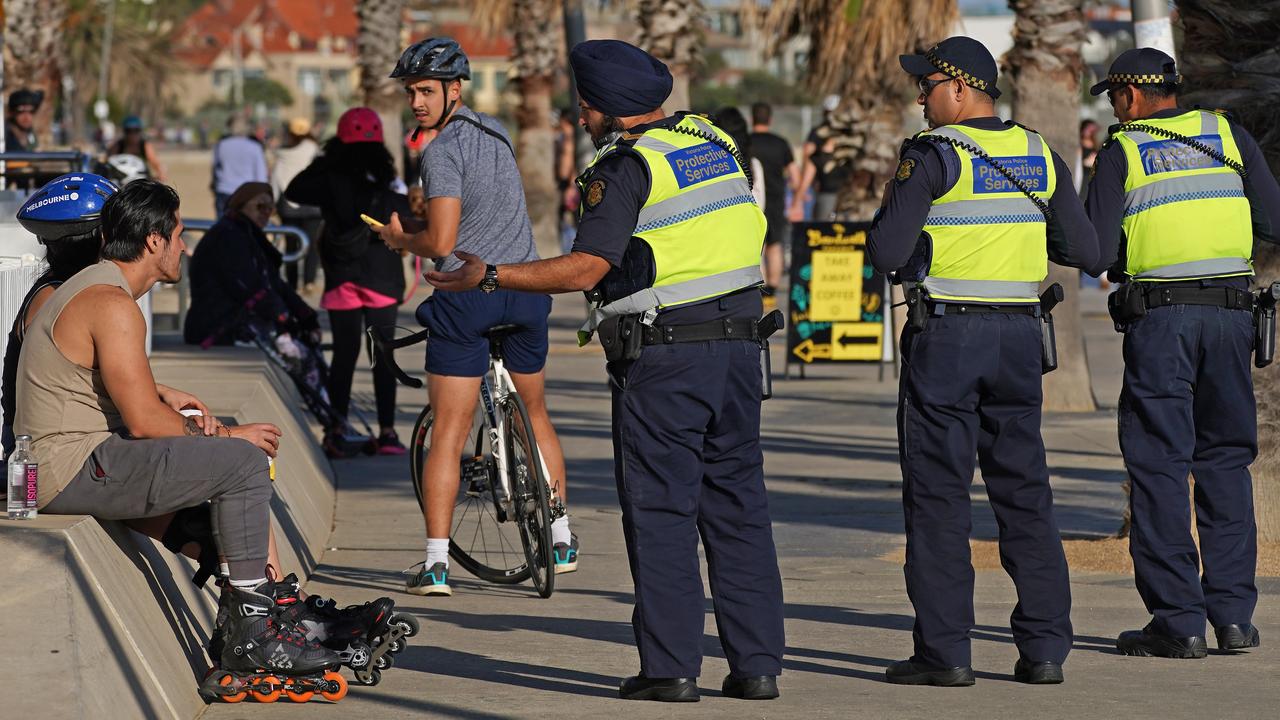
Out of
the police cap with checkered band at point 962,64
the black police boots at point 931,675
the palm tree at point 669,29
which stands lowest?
the black police boots at point 931,675

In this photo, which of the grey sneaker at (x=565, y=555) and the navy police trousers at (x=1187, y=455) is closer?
the navy police trousers at (x=1187, y=455)

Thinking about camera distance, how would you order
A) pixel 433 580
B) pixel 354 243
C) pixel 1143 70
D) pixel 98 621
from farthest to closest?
pixel 354 243 < pixel 433 580 < pixel 1143 70 < pixel 98 621

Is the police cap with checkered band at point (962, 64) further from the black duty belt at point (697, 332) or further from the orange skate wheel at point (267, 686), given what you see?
the orange skate wheel at point (267, 686)

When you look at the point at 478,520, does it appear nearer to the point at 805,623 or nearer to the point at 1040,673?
the point at 805,623

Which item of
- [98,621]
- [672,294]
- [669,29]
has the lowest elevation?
[98,621]

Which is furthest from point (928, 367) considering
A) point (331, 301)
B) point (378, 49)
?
point (378, 49)

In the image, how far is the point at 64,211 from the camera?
6035mm

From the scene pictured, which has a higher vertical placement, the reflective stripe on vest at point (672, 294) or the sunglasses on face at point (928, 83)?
the sunglasses on face at point (928, 83)

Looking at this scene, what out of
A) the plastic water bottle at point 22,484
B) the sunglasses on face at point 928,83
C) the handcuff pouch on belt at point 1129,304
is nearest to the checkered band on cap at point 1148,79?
the handcuff pouch on belt at point 1129,304

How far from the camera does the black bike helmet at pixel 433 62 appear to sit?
25.3ft

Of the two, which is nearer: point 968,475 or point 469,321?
point 968,475

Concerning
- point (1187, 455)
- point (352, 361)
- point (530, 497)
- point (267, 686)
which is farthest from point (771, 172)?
point (267, 686)

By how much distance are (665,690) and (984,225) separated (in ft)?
5.43

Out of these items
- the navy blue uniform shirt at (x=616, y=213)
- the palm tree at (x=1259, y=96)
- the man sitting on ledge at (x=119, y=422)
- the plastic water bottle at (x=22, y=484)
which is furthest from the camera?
the palm tree at (x=1259, y=96)
